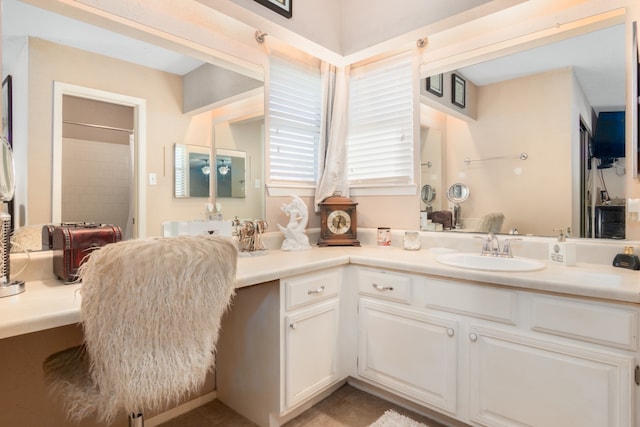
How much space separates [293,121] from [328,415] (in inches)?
74.6

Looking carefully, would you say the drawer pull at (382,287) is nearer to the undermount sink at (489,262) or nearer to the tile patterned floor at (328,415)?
the undermount sink at (489,262)

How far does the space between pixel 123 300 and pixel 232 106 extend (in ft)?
4.72

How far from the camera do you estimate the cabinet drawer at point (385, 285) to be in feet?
5.75

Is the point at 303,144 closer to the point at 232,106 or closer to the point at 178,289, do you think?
the point at 232,106

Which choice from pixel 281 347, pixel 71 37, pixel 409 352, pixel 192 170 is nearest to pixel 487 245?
pixel 409 352

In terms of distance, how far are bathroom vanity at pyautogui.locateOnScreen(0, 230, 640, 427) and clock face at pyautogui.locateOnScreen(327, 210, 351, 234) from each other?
0.82 ft

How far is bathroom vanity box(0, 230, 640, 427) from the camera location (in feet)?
4.00

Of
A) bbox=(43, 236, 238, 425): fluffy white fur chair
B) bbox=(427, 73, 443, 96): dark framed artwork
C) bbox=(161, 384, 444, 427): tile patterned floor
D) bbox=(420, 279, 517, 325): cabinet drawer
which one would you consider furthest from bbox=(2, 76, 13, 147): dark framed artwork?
bbox=(427, 73, 443, 96): dark framed artwork

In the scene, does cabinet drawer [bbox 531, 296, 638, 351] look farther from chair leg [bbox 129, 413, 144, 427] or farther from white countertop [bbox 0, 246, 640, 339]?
chair leg [bbox 129, 413, 144, 427]

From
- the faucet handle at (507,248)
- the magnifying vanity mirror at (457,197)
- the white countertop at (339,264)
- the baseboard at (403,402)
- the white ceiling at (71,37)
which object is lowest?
the baseboard at (403,402)

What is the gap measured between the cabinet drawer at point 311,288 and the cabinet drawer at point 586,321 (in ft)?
3.12

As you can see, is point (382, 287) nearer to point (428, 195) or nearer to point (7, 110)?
point (428, 195)

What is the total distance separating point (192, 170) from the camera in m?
1.87

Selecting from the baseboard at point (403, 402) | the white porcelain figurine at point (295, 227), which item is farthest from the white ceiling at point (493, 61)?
the baseboard at point (403, 402)
